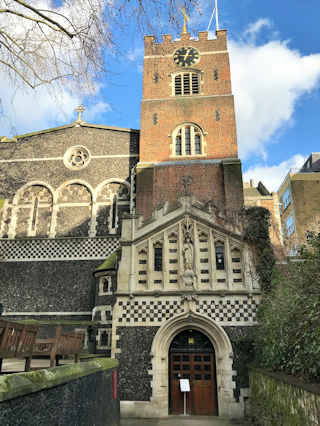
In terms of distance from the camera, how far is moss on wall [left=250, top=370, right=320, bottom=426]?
5768 mm

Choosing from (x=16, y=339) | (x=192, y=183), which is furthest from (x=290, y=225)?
(x=16, y=339)

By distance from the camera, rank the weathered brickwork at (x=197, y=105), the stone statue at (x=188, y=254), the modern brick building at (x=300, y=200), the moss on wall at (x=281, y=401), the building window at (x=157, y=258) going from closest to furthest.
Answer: the moss on wall at (x=281, y=401) → the stone statue at (x=188, y=254) → the building window at (x=157, y=258) → the weathered brickwork at (x=197, y=105) → the modern brick building at (x=300, y=200)

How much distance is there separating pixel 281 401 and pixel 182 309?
17.7ft

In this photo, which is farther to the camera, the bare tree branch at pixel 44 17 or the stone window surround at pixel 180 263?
the stone window surround at pixel 180 263

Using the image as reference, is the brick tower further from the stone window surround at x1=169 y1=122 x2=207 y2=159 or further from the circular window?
the circular window

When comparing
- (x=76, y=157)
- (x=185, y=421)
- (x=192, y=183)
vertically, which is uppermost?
(x=76, y=157)

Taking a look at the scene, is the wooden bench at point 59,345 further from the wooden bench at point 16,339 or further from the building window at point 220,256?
the building window at point 220,256

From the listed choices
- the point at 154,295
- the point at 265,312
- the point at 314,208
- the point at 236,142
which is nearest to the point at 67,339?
the point at 154,295

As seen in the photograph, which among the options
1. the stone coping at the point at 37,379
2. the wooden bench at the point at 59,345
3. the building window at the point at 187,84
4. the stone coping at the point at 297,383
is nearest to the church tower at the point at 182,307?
the stone coping at the point at 297,383

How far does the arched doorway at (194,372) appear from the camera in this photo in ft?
39.2

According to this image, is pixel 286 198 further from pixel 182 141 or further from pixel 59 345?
pixel 59 345

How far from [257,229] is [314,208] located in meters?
23.8

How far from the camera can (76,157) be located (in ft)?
Result: 70.8

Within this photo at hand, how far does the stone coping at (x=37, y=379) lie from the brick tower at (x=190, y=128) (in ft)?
40.7
